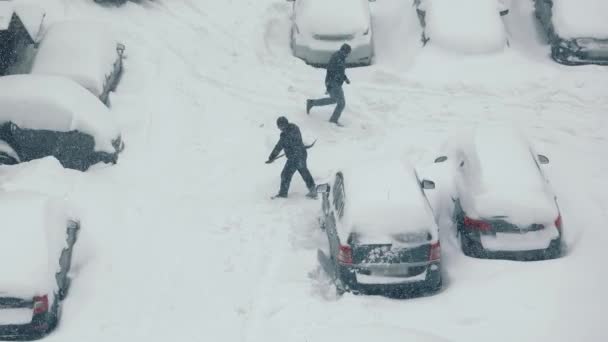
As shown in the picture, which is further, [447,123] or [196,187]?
[447,123]

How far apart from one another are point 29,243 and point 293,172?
183 inches

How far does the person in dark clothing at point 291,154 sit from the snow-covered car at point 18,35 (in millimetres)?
6478

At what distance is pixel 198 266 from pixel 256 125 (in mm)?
4675

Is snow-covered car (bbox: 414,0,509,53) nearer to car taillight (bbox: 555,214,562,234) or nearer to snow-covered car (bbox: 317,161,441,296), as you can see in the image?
car taillight (bbox: 555,214,562,234)

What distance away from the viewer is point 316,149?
43.3ft

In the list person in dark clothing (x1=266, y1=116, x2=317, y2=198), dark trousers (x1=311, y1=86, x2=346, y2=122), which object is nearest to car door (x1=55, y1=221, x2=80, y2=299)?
person in dark clothing (x1=266, y1=116, x2=317, y2=198)

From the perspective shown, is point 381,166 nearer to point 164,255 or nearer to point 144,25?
point 164,255

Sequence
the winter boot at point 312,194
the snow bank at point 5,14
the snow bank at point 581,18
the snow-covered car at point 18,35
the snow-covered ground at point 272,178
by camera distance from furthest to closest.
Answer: the snow bank at point 581,18
the snow-covered car at point 18,35
the snow bank at point 5,14
the winter boot at point 312,194
the snow-covered ground at point 272,178

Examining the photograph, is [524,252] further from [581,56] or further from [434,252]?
[581,56]

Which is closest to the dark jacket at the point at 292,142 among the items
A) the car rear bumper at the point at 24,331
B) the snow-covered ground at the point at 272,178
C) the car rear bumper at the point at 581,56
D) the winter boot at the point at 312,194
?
the winter boot at the point at 312,194

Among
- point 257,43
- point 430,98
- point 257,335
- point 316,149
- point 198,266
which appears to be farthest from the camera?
point 257,43

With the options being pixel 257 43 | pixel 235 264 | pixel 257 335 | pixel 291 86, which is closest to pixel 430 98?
pixel 291 86

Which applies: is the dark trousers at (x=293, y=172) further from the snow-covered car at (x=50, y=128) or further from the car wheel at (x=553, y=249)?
the car wheel at (x=553, y=249)

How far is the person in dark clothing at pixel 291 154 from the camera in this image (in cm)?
1130
